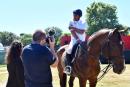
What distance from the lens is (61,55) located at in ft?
50.5

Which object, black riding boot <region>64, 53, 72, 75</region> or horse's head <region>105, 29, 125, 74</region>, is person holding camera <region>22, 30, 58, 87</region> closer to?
horse's head <region>105, 29, 125, 74</region>

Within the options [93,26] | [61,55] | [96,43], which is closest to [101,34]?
[96,43]

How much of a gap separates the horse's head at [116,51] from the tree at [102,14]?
83894 millimetres

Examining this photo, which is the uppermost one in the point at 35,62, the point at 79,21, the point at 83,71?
the point at 79,21

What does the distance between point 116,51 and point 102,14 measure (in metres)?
87.7

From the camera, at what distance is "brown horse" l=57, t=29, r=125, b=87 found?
1120 centimetres

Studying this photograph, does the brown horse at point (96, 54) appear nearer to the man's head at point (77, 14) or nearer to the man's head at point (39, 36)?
the man's head at point (77, 14)

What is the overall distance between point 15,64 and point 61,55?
252 inches

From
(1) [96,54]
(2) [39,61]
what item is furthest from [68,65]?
(2) [39,61]

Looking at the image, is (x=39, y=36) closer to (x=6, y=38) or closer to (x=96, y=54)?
(x=96, y=54)

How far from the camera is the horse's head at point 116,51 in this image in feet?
36.5

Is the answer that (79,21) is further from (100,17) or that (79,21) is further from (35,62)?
(100,17)

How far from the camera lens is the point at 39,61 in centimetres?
778

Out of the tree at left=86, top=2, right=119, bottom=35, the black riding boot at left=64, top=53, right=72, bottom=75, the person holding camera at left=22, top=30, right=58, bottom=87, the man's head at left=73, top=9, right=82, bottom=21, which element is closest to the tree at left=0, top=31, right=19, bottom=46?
the tree at left=86, top=2, right=119, bottom=35
